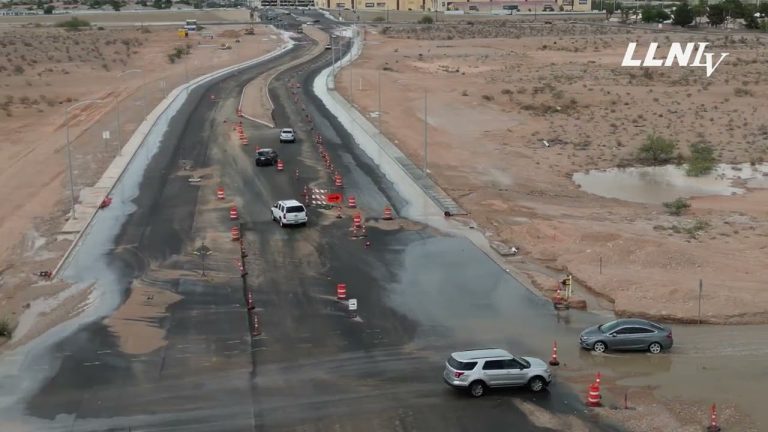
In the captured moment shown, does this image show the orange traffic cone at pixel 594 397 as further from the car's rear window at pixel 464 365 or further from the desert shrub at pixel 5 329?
the desert shrub at pixel 5 329

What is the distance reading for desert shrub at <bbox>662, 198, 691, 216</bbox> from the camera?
5059 centimetres

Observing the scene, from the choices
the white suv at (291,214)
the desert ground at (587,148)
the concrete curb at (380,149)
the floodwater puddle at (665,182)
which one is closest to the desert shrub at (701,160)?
the floodwater puddle at (665,182)

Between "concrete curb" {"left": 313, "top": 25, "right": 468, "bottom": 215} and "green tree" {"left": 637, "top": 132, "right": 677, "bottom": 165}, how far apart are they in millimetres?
16631

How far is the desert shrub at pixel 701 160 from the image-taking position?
201ft

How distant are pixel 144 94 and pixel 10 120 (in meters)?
20.1

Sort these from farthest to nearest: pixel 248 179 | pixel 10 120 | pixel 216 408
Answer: pixel 10 120 → pixel 248 179 → pixel 216 408

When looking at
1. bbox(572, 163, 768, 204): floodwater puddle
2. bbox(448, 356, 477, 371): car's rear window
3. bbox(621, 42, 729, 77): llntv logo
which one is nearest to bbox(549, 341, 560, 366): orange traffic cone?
bbox(448, 356, 477, 371): car's rear window

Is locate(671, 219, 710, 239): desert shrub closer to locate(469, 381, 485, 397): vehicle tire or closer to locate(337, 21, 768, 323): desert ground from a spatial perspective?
locate(337, 21, 768, 323): desert ground

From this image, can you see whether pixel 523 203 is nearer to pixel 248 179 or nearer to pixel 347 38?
pixel 248 179

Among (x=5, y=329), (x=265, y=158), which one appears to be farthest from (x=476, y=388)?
(x=265, y=158)

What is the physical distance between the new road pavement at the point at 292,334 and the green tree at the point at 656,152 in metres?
21.2

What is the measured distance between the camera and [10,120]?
87438 millimetres

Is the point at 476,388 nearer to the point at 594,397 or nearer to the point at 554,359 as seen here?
the point at 594,397

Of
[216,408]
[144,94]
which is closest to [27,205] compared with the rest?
[216,408]
